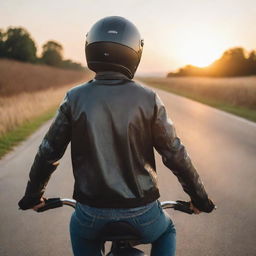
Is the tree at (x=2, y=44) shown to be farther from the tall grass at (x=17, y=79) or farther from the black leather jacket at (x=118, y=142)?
the black leather jacket at (x=118, y=142)

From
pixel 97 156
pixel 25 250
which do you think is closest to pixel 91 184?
pixel 97 156

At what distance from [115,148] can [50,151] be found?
1.10 feet

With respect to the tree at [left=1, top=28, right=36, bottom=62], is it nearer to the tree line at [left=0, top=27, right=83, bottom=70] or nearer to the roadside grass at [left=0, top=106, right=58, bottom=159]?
the tree line at [left=0, top=27, right=83, bottom=70]

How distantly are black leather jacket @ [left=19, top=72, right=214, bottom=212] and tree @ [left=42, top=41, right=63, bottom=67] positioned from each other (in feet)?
274

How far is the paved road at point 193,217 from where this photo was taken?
3047mm

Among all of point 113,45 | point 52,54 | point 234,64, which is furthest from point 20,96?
point 52,54

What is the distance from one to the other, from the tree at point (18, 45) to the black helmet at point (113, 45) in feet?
160

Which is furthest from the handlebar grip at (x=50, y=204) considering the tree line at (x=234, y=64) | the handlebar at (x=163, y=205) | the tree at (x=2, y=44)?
the tree line at (x=234, y=64)

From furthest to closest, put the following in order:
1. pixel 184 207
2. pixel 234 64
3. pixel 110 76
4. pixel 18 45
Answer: pixel 234 64 → pixel 18 45 → pixel 184 207 → pixel 110 76

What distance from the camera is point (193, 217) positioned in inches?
144

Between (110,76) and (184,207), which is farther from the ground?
(110,76)

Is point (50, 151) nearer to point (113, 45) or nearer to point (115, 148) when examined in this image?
point (115, 148)

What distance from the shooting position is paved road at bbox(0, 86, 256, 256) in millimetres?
3047

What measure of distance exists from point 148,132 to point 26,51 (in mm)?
51472
